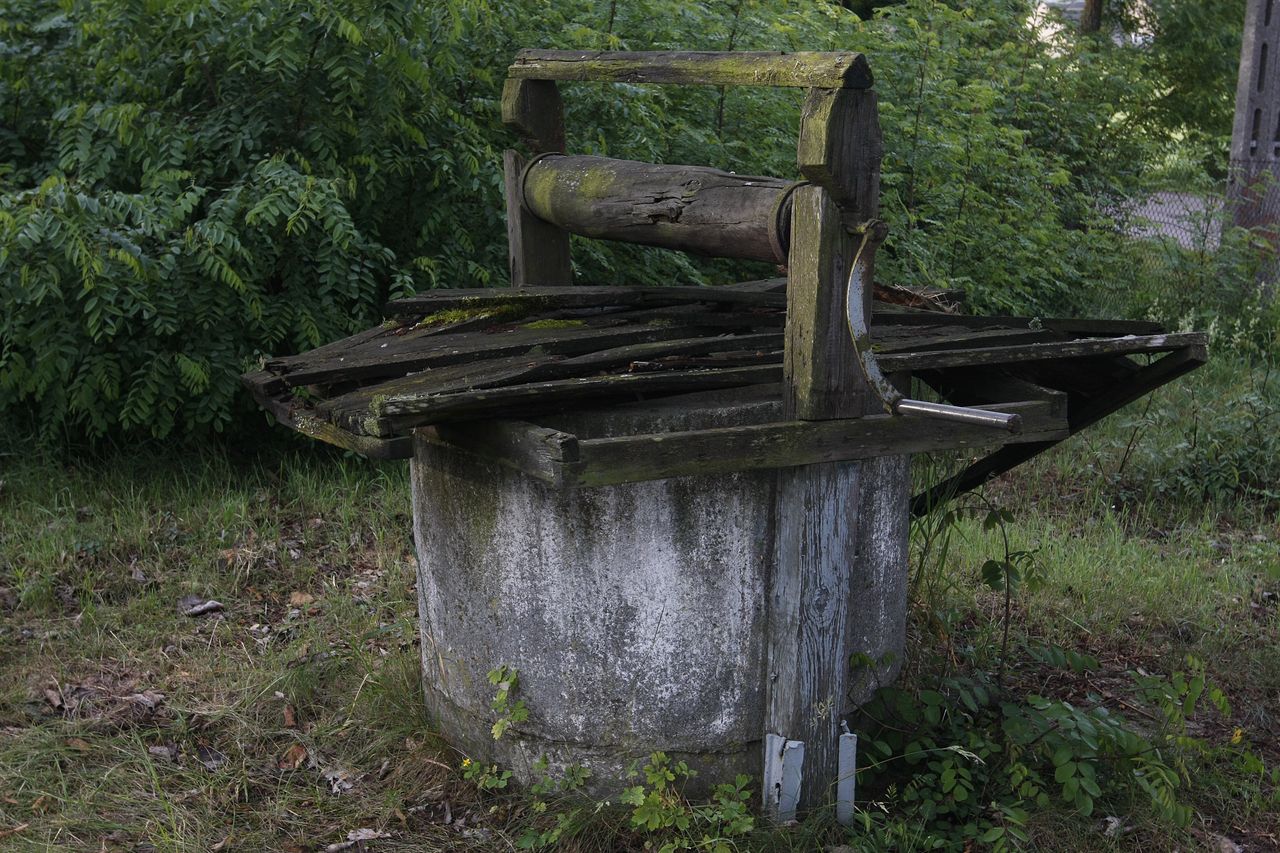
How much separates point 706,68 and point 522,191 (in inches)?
41.5

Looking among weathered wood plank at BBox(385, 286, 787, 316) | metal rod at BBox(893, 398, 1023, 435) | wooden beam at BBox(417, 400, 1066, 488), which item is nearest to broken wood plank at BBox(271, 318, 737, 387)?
wooden beam at BBox(417, 400, 1066, 488)

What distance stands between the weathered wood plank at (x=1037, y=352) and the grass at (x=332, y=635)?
3.23 ft

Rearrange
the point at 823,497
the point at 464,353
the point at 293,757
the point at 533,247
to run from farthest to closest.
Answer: the point at 533,247 < the point at 293,757 < the point at 464,353 < the point at 823,497

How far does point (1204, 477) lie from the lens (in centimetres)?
620

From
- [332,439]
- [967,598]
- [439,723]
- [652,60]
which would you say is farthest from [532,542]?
[967,598]

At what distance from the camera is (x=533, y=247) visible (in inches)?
163

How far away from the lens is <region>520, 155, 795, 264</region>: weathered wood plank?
3.03m

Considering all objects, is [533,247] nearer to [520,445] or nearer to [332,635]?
[520,445]

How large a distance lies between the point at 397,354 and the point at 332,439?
35 centimetres

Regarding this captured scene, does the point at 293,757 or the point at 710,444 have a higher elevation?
the point at 710,444

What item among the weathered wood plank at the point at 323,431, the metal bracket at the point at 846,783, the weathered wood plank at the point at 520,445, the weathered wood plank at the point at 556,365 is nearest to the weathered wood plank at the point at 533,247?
the weathered wood plank at the point at 556,365

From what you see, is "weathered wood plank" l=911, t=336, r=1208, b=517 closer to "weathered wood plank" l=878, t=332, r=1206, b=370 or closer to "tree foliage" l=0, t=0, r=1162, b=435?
"weathered wood plank" l=878, t=332, r=1206, b=370

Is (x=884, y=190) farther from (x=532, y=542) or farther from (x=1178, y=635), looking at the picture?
(x=532, y=542)

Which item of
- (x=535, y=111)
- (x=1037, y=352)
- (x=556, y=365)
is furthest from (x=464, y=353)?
(x=1037, y=352)
